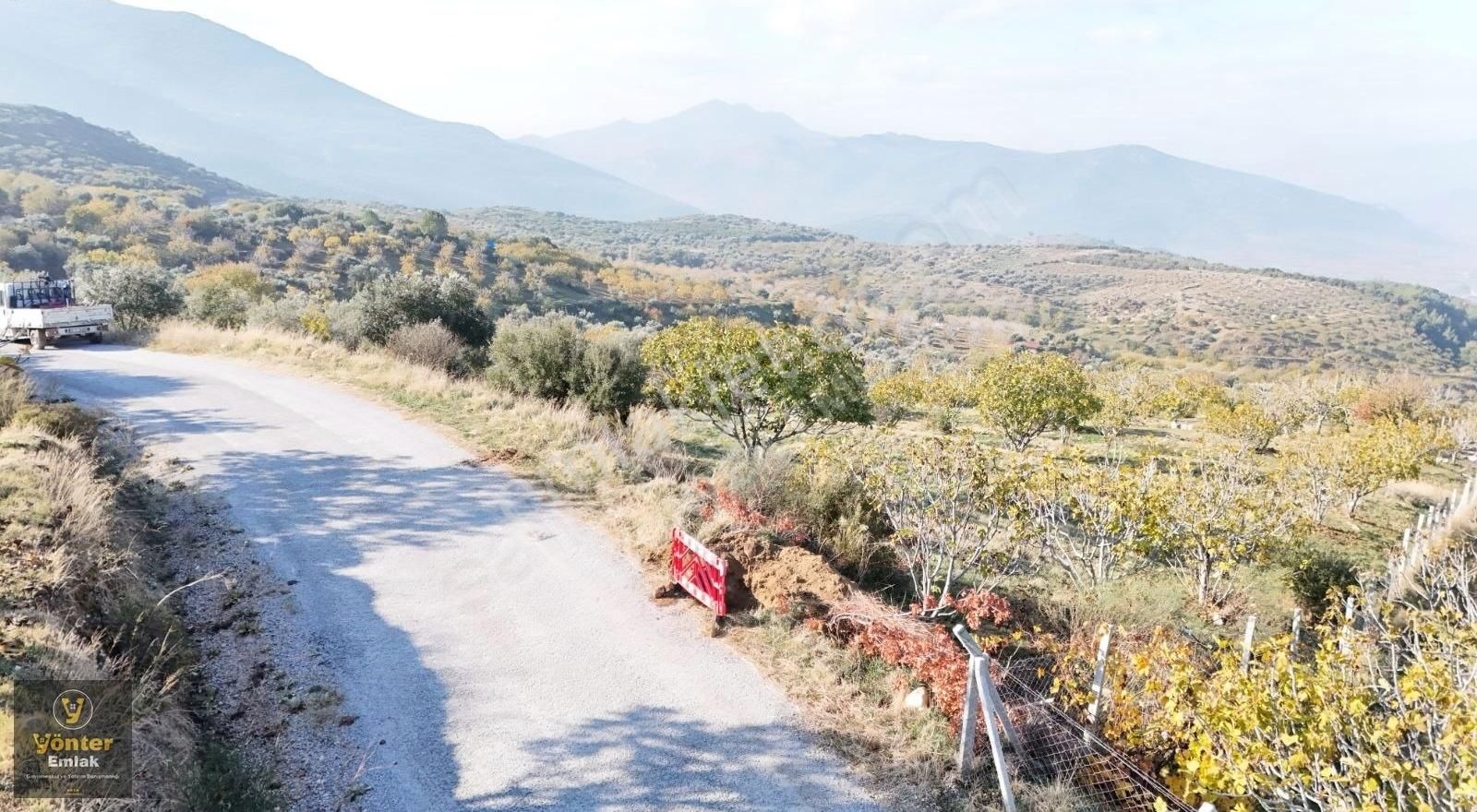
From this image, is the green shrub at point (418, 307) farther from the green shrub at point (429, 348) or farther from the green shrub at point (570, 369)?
the green shrub at point (570, 369)

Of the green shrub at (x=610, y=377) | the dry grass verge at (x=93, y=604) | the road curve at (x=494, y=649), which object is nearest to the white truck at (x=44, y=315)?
the road curve at (x=494, y=649)

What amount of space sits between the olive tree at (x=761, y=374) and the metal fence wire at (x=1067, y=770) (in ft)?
23.8

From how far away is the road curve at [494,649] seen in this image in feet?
17.9

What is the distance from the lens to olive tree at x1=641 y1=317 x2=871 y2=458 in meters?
13.1

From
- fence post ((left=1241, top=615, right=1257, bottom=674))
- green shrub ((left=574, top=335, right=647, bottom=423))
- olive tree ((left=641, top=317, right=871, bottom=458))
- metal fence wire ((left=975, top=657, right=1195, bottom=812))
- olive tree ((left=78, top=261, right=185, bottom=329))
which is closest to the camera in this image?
metal fence wire ((left=975, top=657, right=1195, bottom=812))

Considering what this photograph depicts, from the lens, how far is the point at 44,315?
66.2ft

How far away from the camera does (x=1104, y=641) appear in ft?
19.3

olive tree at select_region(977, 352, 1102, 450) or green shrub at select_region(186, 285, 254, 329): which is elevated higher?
olive tree at select_region(977, 352, 1102, 450)

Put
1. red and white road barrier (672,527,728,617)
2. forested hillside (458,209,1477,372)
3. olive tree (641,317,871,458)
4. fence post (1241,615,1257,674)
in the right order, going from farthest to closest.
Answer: forested hillside (458,209,1477,372)
olive tree (641,317,871,458)
red and white road barrier (672,527,728,617)
fence post (1241,615,1257,674)

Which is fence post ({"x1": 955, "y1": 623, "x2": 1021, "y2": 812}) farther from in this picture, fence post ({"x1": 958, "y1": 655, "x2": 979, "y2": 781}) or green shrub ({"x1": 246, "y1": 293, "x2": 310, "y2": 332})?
green shrub ({"x1": 246, "y1": 293, "x2": 310, "y2": 332})

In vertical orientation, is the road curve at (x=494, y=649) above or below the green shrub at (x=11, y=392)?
below

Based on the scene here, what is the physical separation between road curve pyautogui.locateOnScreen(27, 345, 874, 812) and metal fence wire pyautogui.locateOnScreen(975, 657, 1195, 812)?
1.33 metres

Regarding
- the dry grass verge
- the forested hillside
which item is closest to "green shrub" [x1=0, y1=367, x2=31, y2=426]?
the dry grass verge

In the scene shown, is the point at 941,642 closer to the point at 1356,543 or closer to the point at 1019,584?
the point at 1019,584
